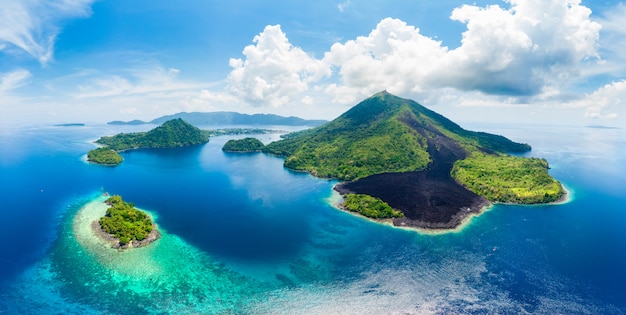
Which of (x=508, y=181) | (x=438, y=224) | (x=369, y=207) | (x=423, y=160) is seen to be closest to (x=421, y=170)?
(x=423, y=160)

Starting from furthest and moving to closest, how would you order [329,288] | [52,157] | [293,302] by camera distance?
[52,157] → [329,288] → [293,302]

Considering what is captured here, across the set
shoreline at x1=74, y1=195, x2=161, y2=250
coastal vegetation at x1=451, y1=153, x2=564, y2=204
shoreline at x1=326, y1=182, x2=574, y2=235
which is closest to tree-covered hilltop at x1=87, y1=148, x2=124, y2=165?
shoreline at x1=74, y1=195, x2=161, y2=250

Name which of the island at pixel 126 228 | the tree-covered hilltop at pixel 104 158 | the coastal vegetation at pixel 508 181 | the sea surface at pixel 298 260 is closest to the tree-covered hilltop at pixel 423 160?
the coastal vegetation at pixel 508 181

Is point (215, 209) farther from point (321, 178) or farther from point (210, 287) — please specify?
point (321, 178)

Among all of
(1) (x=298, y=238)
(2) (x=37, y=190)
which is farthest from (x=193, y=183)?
(1) (x=298, y=238)

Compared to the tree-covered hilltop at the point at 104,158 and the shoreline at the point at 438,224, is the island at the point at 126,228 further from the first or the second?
the tree-covered hilltop at the point at 104,158

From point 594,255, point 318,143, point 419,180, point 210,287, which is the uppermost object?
point 318,143

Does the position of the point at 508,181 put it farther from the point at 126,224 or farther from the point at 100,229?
the point at 100,229
